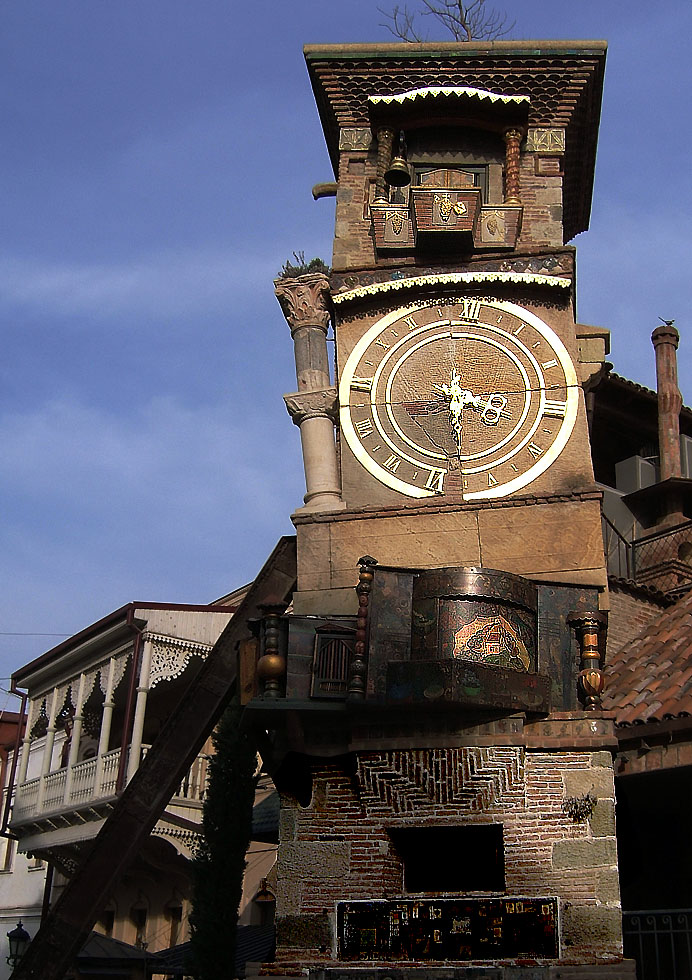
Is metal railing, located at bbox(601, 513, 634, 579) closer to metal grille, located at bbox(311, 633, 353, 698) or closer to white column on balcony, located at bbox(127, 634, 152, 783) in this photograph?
metal grille, located at bbox(311, 633, 353, 698)

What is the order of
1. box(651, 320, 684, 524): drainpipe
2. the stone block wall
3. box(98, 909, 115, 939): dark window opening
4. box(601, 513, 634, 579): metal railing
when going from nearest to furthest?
the stone block wall → box(601, 513, 634, 579): metal railing → box(651, 320, 684, 524): drainpipe → box(98, 909, 115, 939): dark window opening

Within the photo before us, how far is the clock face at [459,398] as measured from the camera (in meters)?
13.0

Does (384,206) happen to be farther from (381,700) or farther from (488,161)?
(381,700)

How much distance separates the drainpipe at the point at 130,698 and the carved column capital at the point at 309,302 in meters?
12.3

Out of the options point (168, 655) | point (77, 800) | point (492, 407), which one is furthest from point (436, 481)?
point (77, 800)

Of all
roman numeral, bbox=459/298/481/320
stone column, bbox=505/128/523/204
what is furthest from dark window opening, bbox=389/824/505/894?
stone column, bbox=505/128/523/204

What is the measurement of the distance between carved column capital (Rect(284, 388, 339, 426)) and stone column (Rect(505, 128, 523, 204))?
3.11 meters

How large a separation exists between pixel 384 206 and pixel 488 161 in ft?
5.33

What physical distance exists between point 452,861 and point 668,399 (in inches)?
414

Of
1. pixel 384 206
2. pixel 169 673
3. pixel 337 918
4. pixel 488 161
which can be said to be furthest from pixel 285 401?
pixel 169 673

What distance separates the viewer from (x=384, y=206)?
14.1 metres

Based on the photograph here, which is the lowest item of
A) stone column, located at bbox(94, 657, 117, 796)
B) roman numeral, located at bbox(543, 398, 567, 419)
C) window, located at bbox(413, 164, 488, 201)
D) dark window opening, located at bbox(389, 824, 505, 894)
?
dark window opening, located at bbox(389, 824, 505, 894)

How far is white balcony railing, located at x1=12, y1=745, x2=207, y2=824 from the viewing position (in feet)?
80.7

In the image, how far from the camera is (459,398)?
13.3 metres
